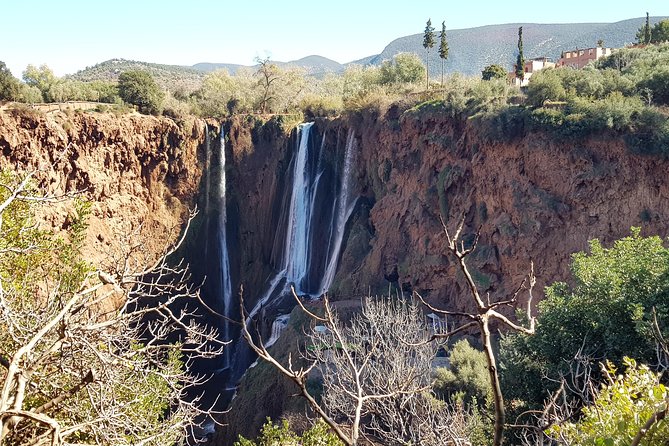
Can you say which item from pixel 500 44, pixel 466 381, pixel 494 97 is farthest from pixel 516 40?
pixel 466 381

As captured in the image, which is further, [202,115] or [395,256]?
[202,115]

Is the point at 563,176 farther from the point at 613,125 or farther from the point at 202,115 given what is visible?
the point at 202,115

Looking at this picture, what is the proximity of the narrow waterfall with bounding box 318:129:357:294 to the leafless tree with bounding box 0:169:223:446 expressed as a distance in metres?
17.9

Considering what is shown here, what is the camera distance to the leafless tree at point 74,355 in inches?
163

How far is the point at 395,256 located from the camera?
24062 millimetres

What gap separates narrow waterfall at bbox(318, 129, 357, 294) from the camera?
26.4 metres

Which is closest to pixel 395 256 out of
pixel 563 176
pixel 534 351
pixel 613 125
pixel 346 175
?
pixel 346 175

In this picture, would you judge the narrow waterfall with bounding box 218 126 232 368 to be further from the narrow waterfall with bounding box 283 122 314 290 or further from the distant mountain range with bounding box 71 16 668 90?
the distant mountain range with bounding box 71 16 668 90

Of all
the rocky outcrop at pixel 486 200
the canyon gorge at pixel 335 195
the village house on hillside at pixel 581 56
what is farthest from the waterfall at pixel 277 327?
the village house on hillside at pixel 581 56

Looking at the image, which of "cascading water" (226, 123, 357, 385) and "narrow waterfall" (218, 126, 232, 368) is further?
"narrow waterfall" (218, 126, 232, 368)

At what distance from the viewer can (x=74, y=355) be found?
5988mm

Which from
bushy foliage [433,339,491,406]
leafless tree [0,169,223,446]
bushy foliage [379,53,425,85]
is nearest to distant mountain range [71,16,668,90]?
bushy foliage [379,53,425,85]

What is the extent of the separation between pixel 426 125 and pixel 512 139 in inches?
181

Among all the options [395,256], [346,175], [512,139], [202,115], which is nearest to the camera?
[512,139]
